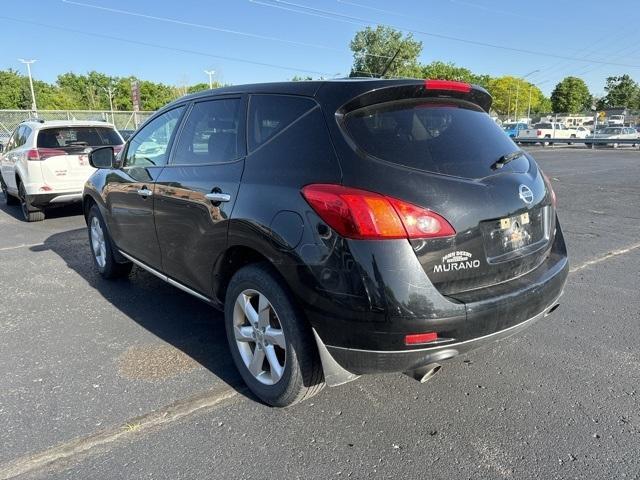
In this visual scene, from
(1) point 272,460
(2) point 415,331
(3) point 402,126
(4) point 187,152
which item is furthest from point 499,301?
(4) point 187,152

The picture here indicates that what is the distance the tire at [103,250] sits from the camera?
494 cm

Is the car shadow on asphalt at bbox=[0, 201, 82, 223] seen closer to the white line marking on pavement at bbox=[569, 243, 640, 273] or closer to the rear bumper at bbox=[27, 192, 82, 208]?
the rear bumper at bbox=[27, 192, 82, 208]

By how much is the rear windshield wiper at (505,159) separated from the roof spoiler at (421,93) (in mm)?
408

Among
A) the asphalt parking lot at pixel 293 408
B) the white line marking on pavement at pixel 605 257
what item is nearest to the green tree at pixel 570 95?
the white line marking on pavement at pixel 605 257

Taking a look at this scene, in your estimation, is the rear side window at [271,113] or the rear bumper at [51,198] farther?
the rear bumper at [51,198]

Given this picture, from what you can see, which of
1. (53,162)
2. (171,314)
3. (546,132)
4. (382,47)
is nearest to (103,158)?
(171,314)

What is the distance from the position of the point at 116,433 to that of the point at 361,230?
165cm

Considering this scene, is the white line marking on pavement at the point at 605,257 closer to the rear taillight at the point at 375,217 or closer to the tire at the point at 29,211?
the rear taillight at the point at 375,217

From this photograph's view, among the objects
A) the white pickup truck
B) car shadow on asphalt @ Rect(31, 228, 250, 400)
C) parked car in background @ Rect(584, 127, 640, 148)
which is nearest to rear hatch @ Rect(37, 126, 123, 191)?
car shadow on asphalt @ Rect(31, 228, 250, 400)

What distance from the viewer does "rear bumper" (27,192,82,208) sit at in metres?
8.23

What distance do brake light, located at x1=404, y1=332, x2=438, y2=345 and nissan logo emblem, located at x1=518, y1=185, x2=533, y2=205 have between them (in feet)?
3.05

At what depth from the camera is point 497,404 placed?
2809 millimetres

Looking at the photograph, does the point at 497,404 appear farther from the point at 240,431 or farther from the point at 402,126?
the point at 402,126

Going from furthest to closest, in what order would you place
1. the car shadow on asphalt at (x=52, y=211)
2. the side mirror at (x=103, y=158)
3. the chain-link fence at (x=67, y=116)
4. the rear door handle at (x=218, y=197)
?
the chain-link fence at (x=67, y=116)
the car shadow on asphalt at (x=52, y=211)
the side mirror at (x=103, y=158)
the rear door handle at (x=218, y=197)
